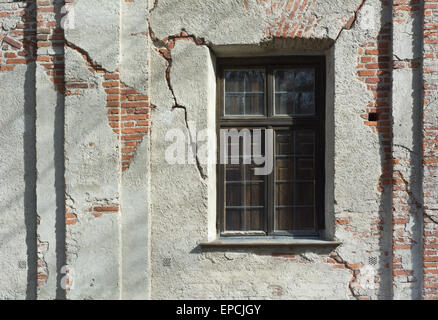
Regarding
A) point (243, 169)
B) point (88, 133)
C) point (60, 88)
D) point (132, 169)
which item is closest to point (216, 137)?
point (243, 169)

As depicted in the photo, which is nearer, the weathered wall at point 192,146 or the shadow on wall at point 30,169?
the weathered wall at point 192,146

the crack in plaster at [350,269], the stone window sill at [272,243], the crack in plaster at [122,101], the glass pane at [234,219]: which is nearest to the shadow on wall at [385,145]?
the crack in plaster at [350,269]

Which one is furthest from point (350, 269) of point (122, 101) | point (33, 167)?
point (33, 167)

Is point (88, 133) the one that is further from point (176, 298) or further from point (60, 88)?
point (176, 298)

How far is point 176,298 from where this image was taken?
3789 millimetres

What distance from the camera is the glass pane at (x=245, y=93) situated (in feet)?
13.5

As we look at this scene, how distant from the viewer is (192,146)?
3840 mm

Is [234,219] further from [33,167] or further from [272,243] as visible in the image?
[33,167]

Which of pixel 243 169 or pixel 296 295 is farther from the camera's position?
pixel 243 169

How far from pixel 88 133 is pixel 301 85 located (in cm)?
220

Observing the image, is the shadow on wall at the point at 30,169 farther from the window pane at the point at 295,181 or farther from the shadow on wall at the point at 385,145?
the shadow on wall at the point at 385,145

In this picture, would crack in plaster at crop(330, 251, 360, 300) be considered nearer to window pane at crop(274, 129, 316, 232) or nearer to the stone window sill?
the stone window sill

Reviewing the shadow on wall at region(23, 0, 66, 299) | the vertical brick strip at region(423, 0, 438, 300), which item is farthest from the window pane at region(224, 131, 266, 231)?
the shadow on wall at region(23, 0, 66, 299)

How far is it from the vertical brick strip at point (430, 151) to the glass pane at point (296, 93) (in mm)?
1054
